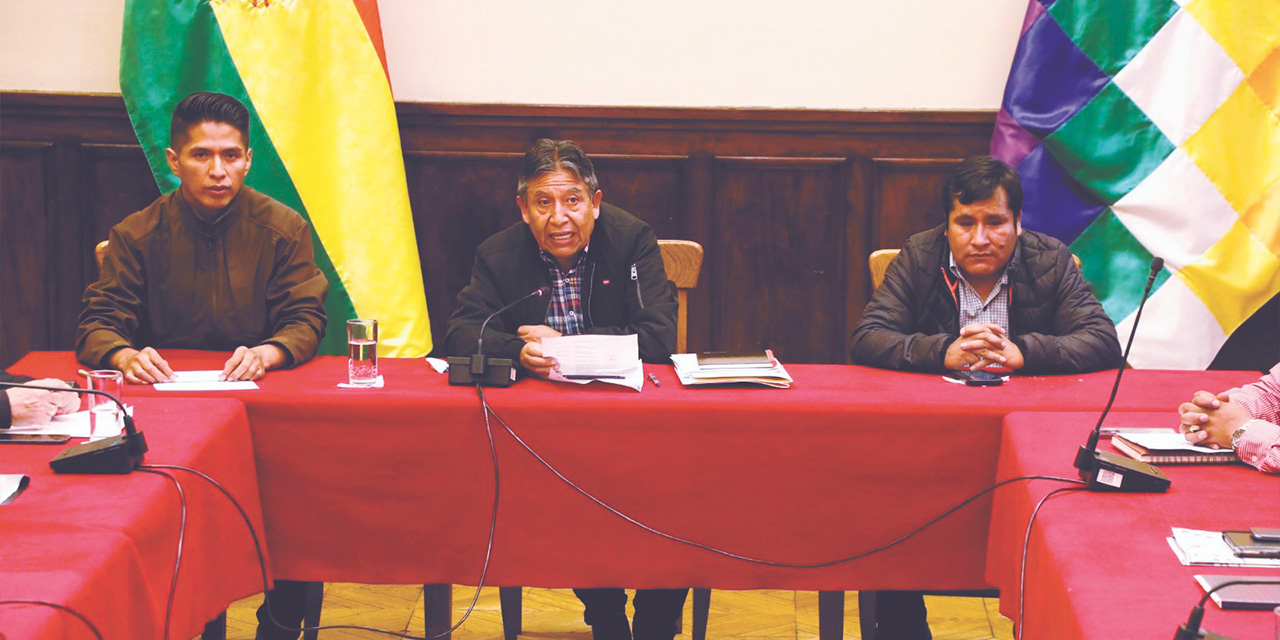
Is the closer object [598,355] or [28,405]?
Answer: [28,405]

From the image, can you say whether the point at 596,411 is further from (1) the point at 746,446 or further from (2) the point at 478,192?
(2) the point at 478,192

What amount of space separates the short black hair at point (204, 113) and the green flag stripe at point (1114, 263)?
8.04 ft

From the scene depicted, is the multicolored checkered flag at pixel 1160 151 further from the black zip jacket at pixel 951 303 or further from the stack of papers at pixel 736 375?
the stack of papers at pixel 736 375

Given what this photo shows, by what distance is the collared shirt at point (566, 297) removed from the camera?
9.77ft

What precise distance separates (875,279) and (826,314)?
84 centimetres

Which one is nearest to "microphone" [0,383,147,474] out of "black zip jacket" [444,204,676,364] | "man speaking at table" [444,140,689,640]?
"man speaking at table" [444,140,689,640]

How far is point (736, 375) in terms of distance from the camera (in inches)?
96.0

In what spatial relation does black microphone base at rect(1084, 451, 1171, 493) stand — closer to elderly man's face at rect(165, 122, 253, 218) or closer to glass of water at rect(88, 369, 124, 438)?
glass of water at rect(88, 369, 124, 438)

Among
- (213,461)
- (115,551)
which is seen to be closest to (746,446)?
(213,461)

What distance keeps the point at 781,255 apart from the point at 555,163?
135 cm

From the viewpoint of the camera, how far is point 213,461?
2059 mm

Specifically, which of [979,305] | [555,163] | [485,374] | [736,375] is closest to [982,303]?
[979,305]

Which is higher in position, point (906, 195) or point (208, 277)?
point (906, 195)

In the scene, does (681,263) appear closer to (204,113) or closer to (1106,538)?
(204,113)
